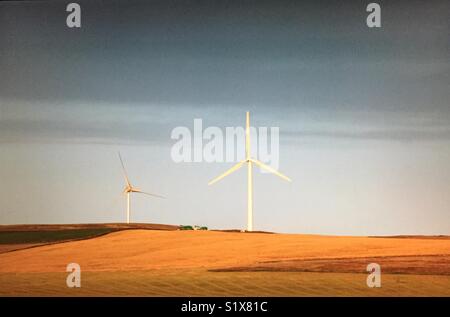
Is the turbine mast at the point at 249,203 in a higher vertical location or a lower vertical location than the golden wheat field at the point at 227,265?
higher

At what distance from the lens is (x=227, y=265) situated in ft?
42.9

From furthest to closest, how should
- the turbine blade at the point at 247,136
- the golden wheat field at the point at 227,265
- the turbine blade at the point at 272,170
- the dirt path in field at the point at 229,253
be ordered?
1. the turbine blade at the point at 272,170
2. the turbine blade at the point at 247,136
3. the dirt path in field at the point at 229,253
4. the golden wheat field at the point at 227,265

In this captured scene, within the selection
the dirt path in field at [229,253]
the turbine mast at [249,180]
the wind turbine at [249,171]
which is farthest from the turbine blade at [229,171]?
the dirt path in field at [229,253]

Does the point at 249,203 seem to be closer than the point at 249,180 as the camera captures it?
Yes

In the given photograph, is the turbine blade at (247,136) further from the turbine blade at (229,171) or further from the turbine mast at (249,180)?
the turbine blade at (229,171)

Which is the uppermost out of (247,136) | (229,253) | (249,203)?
(247,136)

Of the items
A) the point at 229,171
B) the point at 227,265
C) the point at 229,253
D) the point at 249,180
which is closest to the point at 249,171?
the point at 249,180

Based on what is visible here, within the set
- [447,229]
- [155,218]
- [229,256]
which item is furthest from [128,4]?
[447,229]

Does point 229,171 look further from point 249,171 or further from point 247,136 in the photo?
point 247,136

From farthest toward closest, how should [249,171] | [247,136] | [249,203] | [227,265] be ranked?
[249,171] < [249,203] < [247,136] < [227,265]

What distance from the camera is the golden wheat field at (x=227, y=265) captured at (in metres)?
12.0

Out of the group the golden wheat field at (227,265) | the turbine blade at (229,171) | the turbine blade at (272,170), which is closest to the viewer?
the golden wheat field at (227,265)

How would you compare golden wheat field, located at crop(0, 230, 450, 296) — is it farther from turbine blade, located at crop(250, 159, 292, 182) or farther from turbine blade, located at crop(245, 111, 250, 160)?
turbine blade, located at crop(245, 111, 250, 160)
